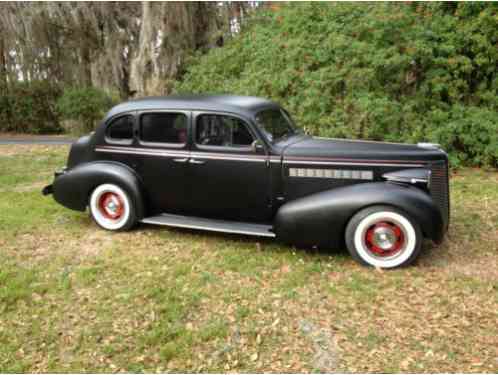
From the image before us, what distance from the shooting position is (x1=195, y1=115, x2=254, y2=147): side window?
17.8 ft

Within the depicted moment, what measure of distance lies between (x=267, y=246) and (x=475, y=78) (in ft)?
22.2

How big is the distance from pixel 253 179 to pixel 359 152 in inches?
46.9

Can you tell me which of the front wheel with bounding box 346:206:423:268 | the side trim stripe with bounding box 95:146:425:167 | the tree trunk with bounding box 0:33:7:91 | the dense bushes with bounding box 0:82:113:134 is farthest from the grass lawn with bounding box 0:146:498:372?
the tree trunk with bounding box 0:33:7:91

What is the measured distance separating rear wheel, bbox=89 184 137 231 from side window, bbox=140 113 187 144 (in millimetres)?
763

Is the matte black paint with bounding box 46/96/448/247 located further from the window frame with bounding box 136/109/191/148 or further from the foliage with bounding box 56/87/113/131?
the foliage with bounding box 56/87/113/131

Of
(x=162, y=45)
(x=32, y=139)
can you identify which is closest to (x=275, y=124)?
(x=162, y=45)

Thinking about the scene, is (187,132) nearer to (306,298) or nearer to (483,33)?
(306,298)

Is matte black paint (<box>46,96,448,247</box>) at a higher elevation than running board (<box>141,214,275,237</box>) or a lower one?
higher

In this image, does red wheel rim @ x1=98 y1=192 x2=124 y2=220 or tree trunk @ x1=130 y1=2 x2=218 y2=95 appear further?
tree trunk @ x1=130 y1=2 x2=218 y2=95

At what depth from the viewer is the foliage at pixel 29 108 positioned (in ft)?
50.1

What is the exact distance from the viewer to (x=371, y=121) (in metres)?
9.38

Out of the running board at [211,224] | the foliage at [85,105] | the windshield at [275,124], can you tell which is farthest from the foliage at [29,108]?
the windshield at [275,124]

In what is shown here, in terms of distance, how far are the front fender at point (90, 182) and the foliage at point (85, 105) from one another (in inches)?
305

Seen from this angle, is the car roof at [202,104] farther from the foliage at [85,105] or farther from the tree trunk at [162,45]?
the tree trunk at [162,45]
